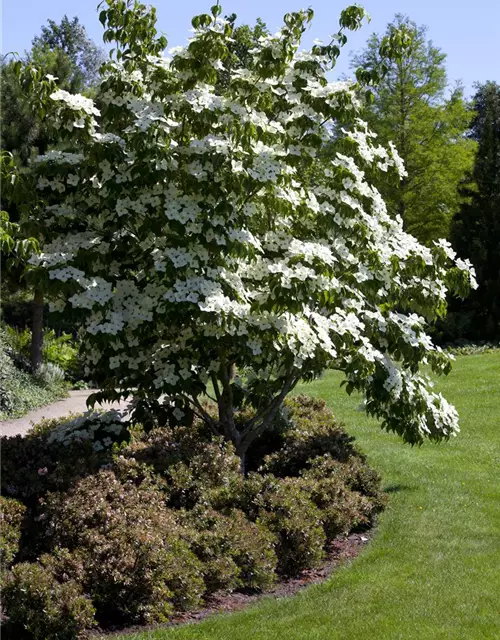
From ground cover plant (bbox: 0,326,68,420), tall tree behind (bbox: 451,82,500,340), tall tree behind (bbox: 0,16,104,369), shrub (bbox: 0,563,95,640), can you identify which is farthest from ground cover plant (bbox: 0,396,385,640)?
tall tree behind (bbox: 451,82,500,340)

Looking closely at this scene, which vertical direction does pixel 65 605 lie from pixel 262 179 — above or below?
below

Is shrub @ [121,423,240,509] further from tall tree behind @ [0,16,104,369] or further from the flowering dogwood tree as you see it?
tall tree behind @ [0,16,104,369]

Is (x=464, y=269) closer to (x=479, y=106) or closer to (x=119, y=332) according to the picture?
(x=119, y=332)

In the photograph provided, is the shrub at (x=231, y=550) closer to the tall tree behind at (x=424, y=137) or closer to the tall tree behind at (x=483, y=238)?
the tall tree behind at (x=483, y=238)

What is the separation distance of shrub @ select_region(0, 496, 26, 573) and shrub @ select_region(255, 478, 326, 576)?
1624 mm

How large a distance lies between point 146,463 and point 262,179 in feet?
7.48

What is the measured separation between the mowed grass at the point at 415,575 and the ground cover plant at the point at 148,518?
0.28m

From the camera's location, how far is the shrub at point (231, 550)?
5180 mm

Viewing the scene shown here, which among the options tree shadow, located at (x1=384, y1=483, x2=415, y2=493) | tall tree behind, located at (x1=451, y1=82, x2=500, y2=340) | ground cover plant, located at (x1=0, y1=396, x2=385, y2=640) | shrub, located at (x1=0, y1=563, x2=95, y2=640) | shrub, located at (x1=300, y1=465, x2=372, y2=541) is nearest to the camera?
shrub, located at (x1=0, y1=563, x2=95, y2=640)

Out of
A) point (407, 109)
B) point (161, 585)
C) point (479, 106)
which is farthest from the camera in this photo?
point (479, 106)

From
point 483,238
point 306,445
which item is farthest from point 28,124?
point 483,238

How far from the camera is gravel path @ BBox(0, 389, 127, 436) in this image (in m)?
11.2

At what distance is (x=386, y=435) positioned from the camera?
1016cm

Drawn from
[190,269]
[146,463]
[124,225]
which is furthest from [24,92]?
[146,463]
